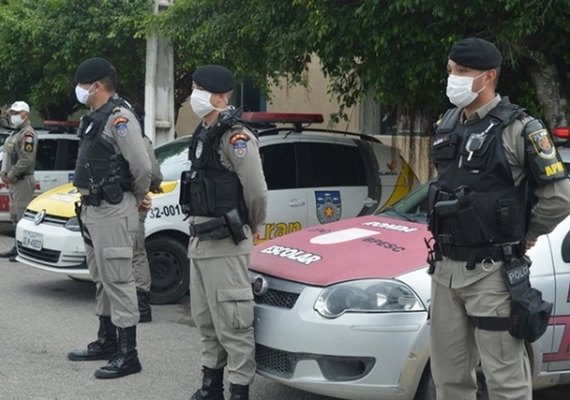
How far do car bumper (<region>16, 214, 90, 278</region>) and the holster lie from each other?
493cm

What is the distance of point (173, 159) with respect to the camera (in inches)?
340

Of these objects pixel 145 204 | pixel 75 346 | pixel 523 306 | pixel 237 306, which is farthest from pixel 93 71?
pixel 523 306

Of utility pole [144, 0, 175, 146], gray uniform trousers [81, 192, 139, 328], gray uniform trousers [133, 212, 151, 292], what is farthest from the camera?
→ utility pole [144, 0, 175, 146]

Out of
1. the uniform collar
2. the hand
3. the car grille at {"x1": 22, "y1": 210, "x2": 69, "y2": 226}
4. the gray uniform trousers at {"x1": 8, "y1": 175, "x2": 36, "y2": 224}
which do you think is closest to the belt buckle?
the uniform collar

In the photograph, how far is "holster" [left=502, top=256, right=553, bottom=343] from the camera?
3807mm

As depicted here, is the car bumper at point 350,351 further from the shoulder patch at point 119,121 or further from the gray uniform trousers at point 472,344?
the shoulder patch at point 119,121

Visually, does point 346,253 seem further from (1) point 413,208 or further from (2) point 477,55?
(2) point 477,55

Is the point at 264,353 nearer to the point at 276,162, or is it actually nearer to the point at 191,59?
the point at 276,162

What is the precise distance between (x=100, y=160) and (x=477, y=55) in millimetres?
2875

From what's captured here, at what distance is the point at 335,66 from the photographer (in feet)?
29.3

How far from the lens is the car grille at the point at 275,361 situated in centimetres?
489

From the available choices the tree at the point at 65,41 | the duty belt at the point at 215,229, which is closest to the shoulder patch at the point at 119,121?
the duty belt at the point at 215,229

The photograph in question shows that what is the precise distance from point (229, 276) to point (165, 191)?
3.17 meters

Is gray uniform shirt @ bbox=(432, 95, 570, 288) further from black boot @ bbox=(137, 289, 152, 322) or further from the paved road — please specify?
black boot @ bbox=(137, 289, 152, 322)
